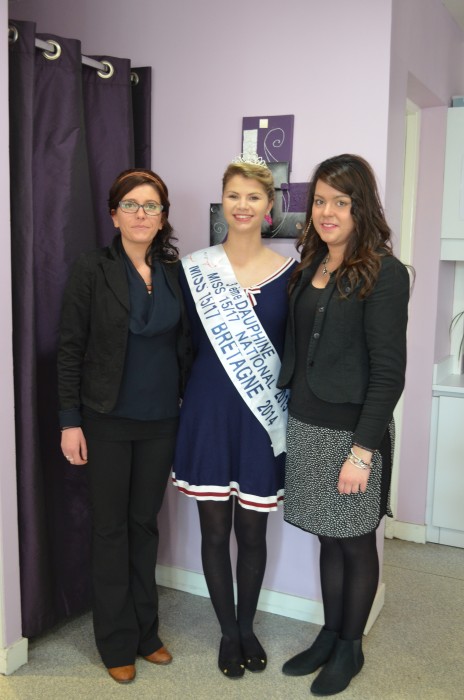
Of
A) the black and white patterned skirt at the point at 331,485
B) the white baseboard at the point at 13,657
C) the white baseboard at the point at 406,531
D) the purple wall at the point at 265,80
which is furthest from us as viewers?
the white baseboard at the point at 406,531

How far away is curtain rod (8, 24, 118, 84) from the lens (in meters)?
2.03

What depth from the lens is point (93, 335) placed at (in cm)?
201

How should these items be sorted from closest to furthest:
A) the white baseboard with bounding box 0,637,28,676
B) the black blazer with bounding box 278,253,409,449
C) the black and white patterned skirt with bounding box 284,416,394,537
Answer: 1. the black blazer with bounding box 278,253,409,449
2. the black and white patterned skirt with bounding box 284,416,394,537
3. the white baseboard with bounding box 0,637,28,676

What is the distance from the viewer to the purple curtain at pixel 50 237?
209 centimetres

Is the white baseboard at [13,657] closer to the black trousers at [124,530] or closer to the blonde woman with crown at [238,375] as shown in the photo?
the black trousers at [124,530]

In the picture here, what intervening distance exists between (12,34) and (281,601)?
6.68ft

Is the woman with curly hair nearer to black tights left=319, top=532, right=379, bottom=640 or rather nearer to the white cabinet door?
black tights left=319, top=532, right=379, bottom=640

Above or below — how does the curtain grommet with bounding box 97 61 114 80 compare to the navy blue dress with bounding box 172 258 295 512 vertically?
above

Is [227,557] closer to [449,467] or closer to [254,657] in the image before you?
[254,657]

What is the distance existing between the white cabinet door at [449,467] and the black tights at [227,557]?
1.23 metres

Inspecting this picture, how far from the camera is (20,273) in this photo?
2.11 metres

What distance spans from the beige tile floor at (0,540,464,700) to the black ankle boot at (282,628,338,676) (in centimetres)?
3

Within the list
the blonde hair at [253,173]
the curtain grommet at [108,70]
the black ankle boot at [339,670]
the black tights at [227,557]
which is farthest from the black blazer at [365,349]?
the curtain grommet at [108,70]

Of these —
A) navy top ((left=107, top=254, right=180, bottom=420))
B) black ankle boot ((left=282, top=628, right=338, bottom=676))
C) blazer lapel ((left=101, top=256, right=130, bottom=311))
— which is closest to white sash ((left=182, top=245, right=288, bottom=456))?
navy top ((left=107, top=254, right=180, bottom=420))
